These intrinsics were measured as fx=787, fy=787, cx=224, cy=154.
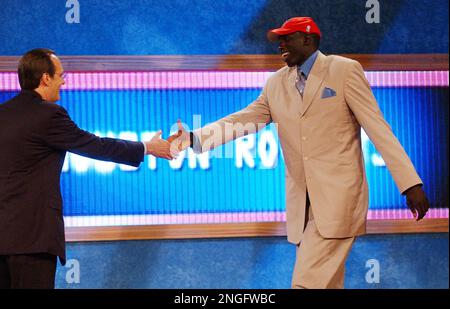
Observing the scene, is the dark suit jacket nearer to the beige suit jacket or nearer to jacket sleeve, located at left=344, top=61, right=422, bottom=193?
the beige suit jacket

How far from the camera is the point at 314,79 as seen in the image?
3.47 m

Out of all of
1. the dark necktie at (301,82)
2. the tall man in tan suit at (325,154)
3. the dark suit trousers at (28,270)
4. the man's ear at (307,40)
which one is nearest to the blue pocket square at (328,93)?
the tall man in tan suit at (325,154)

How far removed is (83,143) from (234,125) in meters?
0.83

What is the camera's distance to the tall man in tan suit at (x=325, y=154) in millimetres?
3340

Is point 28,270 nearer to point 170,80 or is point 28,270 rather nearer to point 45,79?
point 45,79

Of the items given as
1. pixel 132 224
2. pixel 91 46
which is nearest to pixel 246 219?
pixel 132 224

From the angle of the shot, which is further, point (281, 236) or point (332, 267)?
point (281, 236)

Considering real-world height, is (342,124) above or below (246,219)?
above

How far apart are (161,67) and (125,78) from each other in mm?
211

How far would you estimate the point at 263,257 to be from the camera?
4.50 m

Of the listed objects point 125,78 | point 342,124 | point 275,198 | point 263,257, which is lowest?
point 263,257

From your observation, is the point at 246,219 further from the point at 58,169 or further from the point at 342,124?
the point at 58,169

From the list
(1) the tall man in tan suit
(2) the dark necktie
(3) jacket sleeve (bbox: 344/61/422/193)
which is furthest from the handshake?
(3) jacket sleeve (bbox: 344/61/422/193)

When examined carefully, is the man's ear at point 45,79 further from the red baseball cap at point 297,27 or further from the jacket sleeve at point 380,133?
the jacket sleeve at point 380,133
